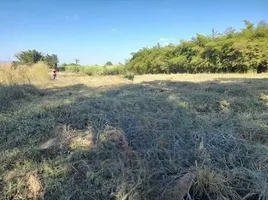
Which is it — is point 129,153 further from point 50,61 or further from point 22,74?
point 50,61

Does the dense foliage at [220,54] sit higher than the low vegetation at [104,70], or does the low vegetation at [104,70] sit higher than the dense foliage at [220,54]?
the dense foliage at [220,54]

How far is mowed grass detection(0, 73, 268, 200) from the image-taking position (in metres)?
2.13

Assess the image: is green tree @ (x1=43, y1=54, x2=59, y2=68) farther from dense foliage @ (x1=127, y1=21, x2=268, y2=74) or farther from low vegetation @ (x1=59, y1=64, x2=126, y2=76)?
dense foliage @ (x1=127, y1=21, x2=268, y2=74)

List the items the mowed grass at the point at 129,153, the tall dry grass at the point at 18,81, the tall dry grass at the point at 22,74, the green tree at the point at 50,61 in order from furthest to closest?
the green tree at the point at 50,61, the tall dry grass at the point at 22,74, the tall dry grass at the point at 18,81, the mowed grass at the point at 129,153

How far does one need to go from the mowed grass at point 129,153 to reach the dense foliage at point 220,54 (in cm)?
1291

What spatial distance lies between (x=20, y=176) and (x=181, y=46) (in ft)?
68.0

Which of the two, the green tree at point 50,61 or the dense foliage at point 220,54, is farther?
the green tree at point 50,61

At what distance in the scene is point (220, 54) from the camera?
17344 mm

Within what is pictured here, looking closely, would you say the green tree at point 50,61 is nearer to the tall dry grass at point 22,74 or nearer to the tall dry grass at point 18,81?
the tall dry grass at point 22,74

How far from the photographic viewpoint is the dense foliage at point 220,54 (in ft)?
50.9

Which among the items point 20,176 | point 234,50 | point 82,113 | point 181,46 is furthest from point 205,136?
point 181,46

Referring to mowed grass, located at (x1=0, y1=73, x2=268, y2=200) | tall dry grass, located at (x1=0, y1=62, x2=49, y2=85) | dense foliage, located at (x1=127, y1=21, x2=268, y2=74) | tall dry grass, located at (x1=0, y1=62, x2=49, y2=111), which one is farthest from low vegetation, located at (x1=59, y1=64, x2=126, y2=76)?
mowed grass, located at (x1=0, y1=73, x2=268, y2=200)

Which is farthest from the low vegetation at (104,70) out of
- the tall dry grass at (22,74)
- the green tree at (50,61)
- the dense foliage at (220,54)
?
the tall dry grass at (22,74)

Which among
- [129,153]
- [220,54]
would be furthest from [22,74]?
[220,54]
